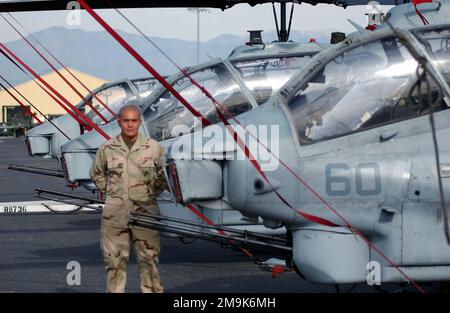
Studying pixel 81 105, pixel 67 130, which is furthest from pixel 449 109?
pixel 81 105

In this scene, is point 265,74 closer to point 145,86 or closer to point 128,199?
point 128,199

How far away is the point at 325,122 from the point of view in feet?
26.8

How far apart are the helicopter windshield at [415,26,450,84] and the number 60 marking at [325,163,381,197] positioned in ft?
3.09

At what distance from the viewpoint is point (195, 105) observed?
492 inches

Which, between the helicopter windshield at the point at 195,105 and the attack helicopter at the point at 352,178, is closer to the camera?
the attack helicopter at the point at 352,178

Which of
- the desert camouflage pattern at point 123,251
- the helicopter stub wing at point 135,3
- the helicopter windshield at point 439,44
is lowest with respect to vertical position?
the desert camouflage pattern at point 123,251

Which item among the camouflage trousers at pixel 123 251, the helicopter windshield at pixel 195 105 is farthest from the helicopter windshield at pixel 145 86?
the camouflage trousers at pixel 123 251

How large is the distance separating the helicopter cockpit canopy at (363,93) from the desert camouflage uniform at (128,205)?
121cm

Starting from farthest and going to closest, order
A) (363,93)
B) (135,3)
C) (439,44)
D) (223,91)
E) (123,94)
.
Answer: (135,3), (123,94), (223,91), (439,44), (363,93)

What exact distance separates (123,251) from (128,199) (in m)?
0.40

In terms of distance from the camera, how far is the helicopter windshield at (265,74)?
1230 centimetres

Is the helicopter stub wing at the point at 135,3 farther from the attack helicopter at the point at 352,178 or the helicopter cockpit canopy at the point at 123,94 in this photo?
the attack helicopter at the point at 352,178

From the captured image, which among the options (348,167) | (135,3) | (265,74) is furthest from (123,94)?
(348,167)

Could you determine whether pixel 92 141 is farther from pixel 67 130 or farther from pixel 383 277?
pixel 383 277
